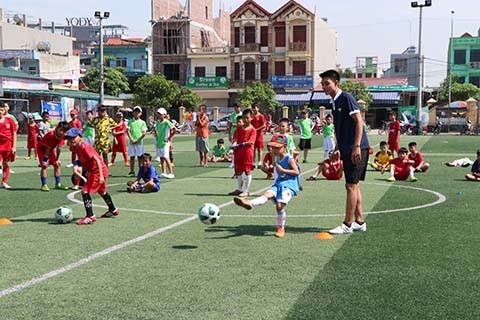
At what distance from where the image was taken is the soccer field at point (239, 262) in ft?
16.7

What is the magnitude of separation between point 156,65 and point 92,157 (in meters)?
60.3

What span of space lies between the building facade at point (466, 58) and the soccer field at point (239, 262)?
74.6 m

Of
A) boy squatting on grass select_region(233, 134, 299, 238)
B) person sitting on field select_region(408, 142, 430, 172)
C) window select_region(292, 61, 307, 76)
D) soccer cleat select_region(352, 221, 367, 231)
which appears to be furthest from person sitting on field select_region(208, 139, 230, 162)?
window select_region(292, 61, 307, 76)

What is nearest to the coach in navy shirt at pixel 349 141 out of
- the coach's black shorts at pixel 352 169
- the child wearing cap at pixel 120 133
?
the coach's black shorts at pixel 352 169

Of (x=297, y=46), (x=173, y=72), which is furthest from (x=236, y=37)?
(x=173, y=72)

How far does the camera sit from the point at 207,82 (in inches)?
2559

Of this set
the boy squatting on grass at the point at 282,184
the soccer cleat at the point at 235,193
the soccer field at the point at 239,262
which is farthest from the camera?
the soccer cleat at the point at 235,193

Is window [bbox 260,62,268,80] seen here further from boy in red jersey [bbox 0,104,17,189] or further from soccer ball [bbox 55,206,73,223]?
soccer ball [bbox 55,206,73,223]

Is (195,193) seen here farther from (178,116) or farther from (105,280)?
(178,116)

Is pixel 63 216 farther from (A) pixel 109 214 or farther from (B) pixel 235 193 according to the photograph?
(B) pixel 235 193

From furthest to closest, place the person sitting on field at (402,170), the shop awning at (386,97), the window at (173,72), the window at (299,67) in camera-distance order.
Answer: the window at (173,72)
the window at (299,67)
the shop awning at (386,97)
the person sitting on field at (402,170)

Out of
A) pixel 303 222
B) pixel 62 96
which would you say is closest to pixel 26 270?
pixel 303 222

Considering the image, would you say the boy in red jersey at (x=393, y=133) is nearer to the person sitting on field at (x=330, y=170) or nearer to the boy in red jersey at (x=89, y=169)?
the person sitting on field at (x=330, y=170)

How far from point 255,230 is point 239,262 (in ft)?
6.36
